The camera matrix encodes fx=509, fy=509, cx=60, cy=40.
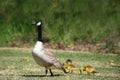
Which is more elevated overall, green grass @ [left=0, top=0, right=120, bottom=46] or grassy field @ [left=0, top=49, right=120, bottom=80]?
green grass @ [left=0, top=0, right=120, bottom=46]

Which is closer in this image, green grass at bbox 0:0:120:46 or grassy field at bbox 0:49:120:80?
grassy field at bbox 0:49:120:80

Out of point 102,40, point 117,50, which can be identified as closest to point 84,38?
point 102,40

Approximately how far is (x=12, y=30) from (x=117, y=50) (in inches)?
185

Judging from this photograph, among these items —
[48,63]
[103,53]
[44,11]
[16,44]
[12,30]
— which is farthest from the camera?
[44,11]

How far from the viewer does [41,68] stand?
1312cm

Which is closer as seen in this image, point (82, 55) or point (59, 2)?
point (82, 55)

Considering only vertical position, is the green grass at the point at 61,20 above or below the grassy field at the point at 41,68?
above

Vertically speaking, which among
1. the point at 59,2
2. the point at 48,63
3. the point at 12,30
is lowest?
the point at 48,63

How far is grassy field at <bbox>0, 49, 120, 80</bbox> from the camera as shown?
1083 cm

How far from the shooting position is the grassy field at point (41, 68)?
1083 cm

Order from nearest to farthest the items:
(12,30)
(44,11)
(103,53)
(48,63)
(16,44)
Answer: (48,63) → (103,53) → (16,44) → (12,30) → (44,11)

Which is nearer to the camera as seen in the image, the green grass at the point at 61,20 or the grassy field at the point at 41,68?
the grassy field at the point at 41,68

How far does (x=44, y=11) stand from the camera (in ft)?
74.1

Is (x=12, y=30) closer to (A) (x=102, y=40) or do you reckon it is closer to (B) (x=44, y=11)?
(B) (x=44, y=11)
